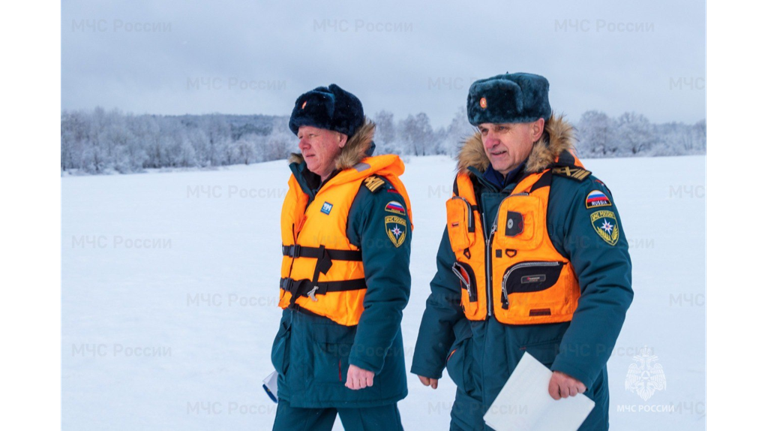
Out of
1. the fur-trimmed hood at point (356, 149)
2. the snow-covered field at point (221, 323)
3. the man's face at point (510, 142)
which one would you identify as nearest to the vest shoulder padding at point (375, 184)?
the fur-trimmed hood at point (356, 149)

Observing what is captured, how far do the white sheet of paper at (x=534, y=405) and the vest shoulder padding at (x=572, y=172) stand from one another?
0.56 m

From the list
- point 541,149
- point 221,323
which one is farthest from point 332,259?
point 221,323

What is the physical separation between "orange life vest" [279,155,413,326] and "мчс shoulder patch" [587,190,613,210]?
2.65 ft

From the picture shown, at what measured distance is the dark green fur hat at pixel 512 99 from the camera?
1962mm

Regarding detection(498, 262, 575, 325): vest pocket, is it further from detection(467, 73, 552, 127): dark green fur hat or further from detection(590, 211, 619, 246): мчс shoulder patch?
detection(467, 73, 552, 127): dark green fur hat

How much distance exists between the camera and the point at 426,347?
86.9 inches

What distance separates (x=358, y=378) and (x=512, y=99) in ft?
3.64

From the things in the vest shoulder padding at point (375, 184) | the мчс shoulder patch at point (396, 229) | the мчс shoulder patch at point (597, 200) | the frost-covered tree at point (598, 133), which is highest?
the frost-covered tree at point (598, 133)

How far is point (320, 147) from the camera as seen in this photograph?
2.40 meters

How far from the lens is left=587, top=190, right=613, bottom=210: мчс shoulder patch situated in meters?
1.81

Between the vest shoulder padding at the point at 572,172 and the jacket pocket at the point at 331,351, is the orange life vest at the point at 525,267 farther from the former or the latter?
the jacket pocket at the point at 331,351
